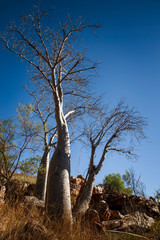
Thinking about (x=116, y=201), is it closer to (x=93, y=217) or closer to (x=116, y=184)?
(x=116, y=184)

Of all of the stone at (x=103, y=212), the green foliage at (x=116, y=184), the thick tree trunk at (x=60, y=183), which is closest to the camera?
the thick tree trunk at (x=60, y=183)

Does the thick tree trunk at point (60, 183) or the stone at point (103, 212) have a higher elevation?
the thick tree trunk at point (60, 183)

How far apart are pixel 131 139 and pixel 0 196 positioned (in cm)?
487

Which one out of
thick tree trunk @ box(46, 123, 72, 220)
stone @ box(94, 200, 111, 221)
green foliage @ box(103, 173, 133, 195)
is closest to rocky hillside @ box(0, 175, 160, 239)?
stone @ box(94, 200, 111, 221)

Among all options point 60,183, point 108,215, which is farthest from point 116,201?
point 60,183

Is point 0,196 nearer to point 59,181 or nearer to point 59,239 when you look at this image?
point 59,181

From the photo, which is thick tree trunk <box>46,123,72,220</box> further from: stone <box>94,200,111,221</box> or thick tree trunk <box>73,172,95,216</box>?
thick tree trunk <box>73,172,95,216</box>

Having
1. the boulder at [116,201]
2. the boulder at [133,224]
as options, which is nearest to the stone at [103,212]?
the boulder at [133,224]

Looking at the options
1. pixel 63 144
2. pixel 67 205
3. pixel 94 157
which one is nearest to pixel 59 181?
pixel 67 205

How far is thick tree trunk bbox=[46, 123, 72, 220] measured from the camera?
9.71 feet

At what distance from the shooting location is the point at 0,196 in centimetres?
320

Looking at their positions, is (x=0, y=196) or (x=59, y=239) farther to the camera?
(x=0, y=196)

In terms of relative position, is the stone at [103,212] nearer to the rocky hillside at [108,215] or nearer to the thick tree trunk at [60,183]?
the rocky hillside at [108,215]

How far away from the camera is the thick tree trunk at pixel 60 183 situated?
117 inches
